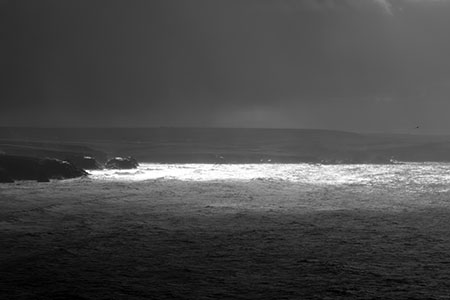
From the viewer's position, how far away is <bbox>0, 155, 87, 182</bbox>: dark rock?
7279cm

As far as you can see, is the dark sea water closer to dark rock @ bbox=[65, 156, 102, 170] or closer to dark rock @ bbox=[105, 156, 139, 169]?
dark rock @ bbox=[65, 156, 102, 170]

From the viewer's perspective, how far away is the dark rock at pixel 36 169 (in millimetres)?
72787

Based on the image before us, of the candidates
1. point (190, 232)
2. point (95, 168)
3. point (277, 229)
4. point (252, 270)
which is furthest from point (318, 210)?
point (95, 168)

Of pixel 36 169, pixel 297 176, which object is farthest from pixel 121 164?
pixel 297 176

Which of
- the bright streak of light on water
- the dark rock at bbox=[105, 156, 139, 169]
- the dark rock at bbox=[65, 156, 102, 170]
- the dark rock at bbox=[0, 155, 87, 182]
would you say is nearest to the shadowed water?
the dark rock at bbox=[0, 155, 87, 182]

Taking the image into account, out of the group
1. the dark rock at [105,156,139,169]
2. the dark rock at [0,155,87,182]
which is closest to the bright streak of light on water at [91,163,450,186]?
the dark rock at [105,156,139,169]

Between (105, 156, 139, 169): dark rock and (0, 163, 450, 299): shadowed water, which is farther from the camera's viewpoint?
(105, 156, 139, 169): dark rock

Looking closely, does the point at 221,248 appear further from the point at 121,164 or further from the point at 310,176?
the point at 121,164

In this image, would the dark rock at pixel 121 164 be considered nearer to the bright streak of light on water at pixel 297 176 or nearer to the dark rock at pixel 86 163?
the bright streak of light on water at pixel 297 176

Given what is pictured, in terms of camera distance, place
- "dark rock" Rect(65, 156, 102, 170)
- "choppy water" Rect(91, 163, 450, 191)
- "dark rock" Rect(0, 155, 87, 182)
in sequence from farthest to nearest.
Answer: "dark rock" Rect(65, 156, 102, 170), "choppy water" Rect(91, 163, 450, 191), "dark rock" Rect(0, 155, 87, 182)

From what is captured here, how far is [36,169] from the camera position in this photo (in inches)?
2921

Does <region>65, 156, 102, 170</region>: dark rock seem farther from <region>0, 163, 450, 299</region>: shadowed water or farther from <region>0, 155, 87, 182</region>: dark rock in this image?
<region>0, 163, 450, 299</region>: shadowed water

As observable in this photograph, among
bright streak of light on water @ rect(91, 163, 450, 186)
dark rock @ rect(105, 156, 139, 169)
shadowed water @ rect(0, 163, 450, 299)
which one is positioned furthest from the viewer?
dark rock @ rect(105, 156, 139, 169)

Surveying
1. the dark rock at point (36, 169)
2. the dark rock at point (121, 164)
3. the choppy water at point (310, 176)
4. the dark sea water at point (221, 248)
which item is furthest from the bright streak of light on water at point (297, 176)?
the dark sea water at point (221, 248)
